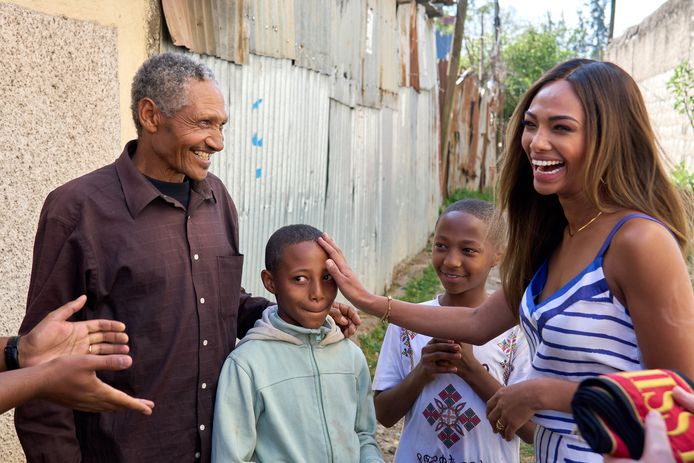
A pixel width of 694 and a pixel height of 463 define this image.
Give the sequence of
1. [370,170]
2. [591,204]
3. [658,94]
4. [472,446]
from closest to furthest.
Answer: [591,204] → [472,446] → [370,170] → [658,94]

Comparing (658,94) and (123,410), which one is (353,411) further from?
(658,94)

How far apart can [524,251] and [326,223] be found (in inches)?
180

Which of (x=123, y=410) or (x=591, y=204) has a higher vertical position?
(x=591, y=204)

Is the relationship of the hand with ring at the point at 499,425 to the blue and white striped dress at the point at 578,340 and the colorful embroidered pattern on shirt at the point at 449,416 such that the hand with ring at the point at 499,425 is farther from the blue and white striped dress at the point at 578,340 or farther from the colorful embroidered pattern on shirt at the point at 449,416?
the colorful embroidered pattern on shirt at the point at 449,416

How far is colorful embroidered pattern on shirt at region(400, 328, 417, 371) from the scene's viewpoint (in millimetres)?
3398

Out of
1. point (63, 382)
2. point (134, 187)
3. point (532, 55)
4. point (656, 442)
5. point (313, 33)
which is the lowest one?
point (63, 382)

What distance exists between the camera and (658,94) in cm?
1529

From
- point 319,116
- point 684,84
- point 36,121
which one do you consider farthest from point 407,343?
point 684,84

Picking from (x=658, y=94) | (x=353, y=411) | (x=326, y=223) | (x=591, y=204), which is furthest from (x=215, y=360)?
(x=658, y=94)

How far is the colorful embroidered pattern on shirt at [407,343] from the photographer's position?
3.40 metres

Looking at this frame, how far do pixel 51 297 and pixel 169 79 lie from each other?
0.82 meters

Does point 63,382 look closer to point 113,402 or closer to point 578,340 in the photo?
point 113,402

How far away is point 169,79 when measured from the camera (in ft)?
9.32

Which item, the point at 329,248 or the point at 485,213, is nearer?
the point at 329,248
